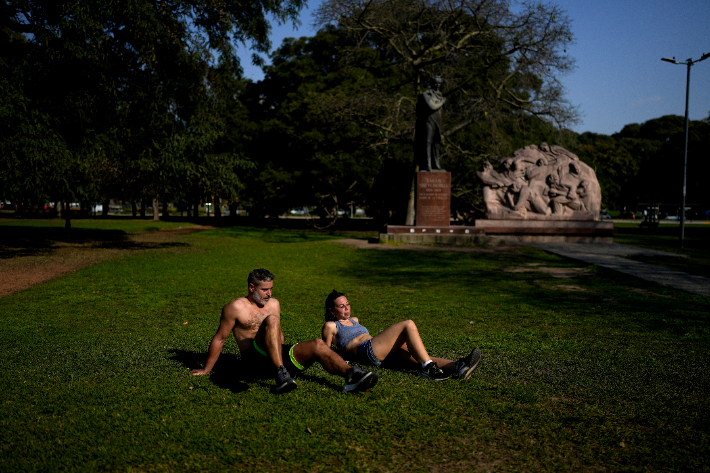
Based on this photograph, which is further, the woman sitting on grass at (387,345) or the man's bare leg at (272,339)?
the woman sitting on grass at (387,345)

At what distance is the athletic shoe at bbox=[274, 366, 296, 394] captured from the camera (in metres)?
4.35

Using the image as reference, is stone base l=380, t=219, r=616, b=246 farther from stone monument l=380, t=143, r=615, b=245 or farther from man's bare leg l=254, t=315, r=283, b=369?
man's bare leg l=254, t=315, r=283, b=369

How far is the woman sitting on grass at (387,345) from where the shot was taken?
491cm

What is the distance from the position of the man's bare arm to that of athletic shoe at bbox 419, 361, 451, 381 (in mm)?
1682

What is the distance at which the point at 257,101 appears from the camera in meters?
38.9

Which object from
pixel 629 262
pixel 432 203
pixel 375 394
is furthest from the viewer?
pixel 432 203

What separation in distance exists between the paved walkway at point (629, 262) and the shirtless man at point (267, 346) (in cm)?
804

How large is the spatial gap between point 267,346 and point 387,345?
1.05 metres

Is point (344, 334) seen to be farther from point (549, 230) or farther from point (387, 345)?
point (549, 230)

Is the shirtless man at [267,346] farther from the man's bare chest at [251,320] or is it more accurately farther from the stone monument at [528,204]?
the stone monument at [528,204]

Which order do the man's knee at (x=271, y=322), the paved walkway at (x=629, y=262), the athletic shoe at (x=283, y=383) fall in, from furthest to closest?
the paved walkway at (x=629, y=262) → the man's knee at (x=271, y=322) → the athletic shoe at (x=283, y=383)

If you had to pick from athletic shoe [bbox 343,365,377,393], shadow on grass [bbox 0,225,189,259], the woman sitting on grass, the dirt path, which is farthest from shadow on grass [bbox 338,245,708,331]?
shadow on grass [bbox 0,225,189,259]

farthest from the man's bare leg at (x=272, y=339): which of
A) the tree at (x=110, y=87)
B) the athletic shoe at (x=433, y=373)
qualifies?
the tree at (x=110, y=87)

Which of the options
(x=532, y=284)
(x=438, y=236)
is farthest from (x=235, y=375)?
(x=438, y=236)
